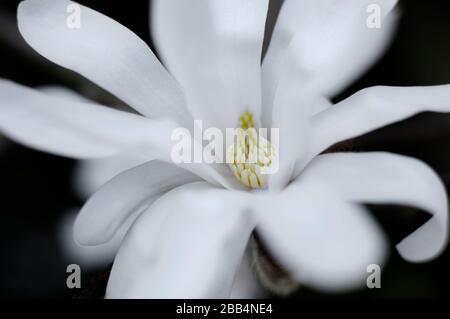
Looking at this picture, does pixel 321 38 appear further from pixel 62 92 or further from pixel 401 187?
pixel 62 92

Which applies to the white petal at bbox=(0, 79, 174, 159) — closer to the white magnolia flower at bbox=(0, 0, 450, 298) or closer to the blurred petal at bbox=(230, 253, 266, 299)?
the white magnolia flower at bbox=(0, 0, 450, 298)

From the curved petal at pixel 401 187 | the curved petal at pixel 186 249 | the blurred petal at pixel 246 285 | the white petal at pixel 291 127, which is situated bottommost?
the blurred petal at pixel 246 285

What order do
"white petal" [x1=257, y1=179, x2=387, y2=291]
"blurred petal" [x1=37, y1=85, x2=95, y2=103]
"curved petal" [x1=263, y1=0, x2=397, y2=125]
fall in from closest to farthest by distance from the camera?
"white petal" [x1=257, y1=179, x2=387, y2=291], "curved petal" [x1=263, y1=0, x2=397, y2=125], "blurred petal" [x1=37, y1=85, x2=95, y2=103]

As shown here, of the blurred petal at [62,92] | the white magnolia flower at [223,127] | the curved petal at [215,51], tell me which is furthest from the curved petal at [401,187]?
the blurred petal at [62,92]

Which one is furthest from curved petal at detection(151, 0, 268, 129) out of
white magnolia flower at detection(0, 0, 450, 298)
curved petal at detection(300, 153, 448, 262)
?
curved petal at detection(300, 153, 448, 262)

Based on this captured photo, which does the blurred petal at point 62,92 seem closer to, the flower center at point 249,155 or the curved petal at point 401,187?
the flower center at point 249,155

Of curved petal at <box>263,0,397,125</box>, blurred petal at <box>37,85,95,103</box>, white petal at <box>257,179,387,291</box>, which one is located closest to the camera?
white petal at <box>257,179,387,291</box>
